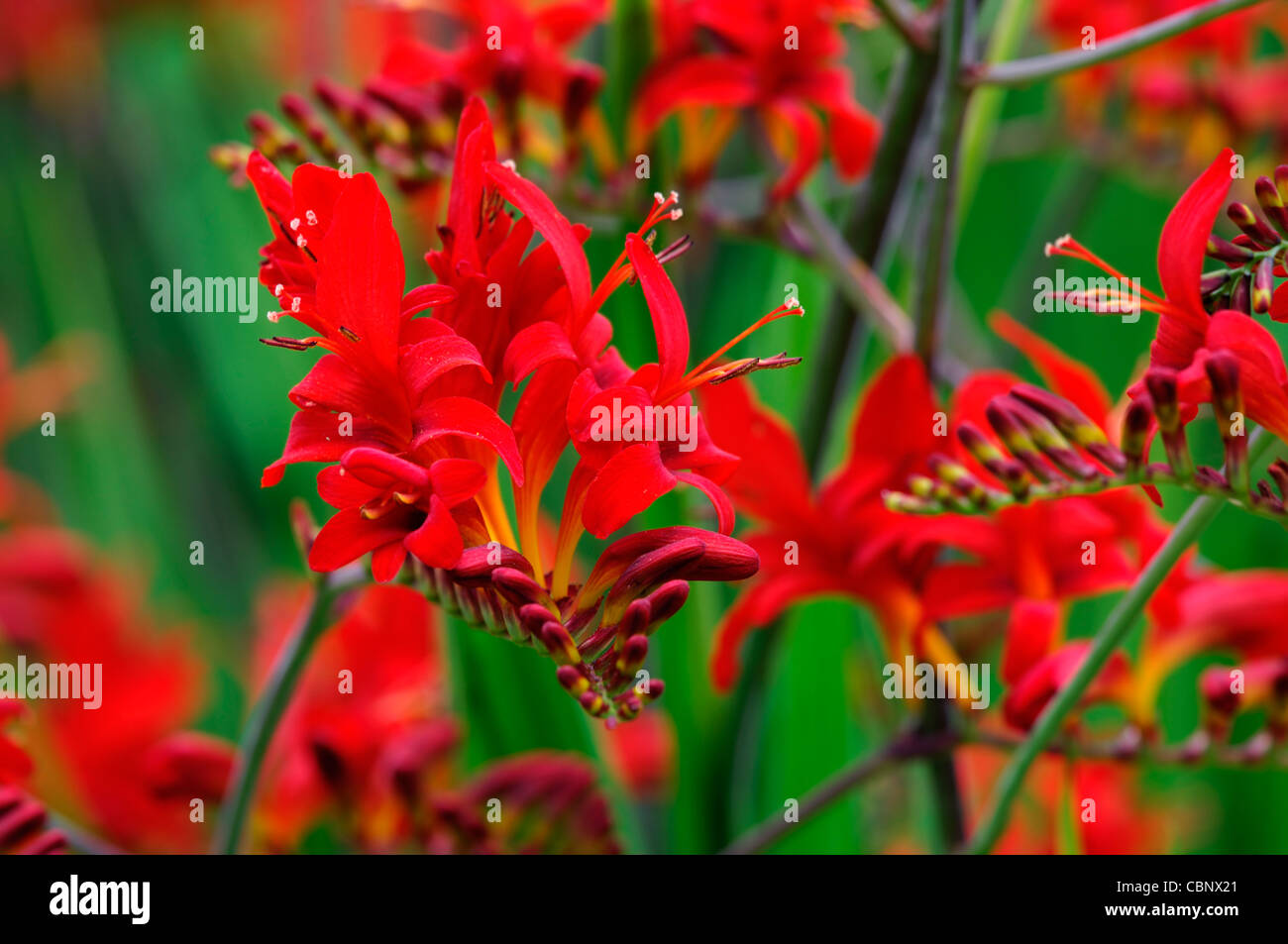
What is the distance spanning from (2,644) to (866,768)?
47 cm

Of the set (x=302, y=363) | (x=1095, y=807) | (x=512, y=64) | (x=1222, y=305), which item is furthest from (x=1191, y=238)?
(x=302, y=363)

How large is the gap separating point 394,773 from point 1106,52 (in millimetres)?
316

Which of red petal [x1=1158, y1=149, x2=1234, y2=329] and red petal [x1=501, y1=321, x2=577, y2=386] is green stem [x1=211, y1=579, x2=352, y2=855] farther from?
red petal [x1=1158, y1=149, x2=1234, y2=329]

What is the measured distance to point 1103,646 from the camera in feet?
1.05

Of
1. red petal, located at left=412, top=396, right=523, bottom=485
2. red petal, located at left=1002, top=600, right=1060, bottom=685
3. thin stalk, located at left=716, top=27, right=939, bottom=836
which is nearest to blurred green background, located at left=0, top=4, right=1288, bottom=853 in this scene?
thin stalk, located at left=716, top=27, right=939, bottom=836

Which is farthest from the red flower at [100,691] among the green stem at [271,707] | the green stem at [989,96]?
the green stem at [989,96]

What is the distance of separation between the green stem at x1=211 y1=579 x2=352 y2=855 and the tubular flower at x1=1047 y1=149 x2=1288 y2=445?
21 cm

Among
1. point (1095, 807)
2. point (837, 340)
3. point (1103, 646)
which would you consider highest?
point (837, 340)

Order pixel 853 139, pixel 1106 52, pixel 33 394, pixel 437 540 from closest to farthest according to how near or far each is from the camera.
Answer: pixel 437 540 → pixel 1106 52 → pixel 853 139 → pixel 33 394

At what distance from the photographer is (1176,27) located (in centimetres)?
33

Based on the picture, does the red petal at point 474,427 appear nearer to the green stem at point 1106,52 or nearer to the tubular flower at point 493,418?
the tubular flower at point 493,418

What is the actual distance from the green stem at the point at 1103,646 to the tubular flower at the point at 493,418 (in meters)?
0.10

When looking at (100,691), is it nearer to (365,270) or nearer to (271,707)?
(271,707)
